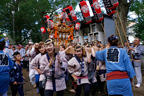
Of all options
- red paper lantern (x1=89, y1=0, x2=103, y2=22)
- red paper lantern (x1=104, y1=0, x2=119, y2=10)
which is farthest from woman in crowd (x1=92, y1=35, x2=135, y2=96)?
red paper lantern (x1=89, y1=0, x2=103, y2=22)

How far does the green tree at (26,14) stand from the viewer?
62.9 ft

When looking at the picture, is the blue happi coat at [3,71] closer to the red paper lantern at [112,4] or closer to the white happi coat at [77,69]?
the white happi coat at [77,69]

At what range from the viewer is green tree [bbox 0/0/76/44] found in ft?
62.9

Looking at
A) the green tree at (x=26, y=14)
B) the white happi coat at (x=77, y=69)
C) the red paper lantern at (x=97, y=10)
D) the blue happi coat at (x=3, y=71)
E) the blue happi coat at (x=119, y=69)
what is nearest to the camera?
the blue happi coat at (x=119, y=69)

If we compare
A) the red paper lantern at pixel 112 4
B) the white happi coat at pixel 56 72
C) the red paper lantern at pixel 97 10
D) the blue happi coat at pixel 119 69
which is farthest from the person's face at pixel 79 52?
the red paper lantern at pixel 97 10

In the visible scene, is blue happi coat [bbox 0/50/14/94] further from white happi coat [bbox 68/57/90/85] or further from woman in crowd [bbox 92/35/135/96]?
woman in crowd [bbox 92/35/135/96]

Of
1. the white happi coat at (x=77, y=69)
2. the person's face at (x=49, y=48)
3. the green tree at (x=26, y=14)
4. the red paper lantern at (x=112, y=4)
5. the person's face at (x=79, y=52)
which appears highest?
the green tree at (x=26, y=14)

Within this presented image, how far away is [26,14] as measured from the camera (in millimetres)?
25500

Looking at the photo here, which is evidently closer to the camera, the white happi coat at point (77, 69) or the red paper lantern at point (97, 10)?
the white happi coat at point (77, 69)

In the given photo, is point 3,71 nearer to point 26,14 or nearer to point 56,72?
point 56,72

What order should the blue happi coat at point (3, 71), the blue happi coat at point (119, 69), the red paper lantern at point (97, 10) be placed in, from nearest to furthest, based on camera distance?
1. the blue happi coat at point (119, 69)
2. the blue happi coat at point (3, 71)
3. the red paper lantern at point (97, 10)

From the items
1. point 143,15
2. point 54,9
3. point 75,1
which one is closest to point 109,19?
point 143,15

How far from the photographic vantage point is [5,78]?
2.81 meters

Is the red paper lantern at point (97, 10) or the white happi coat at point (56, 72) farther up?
the red paper lantern at point (97, 10)
